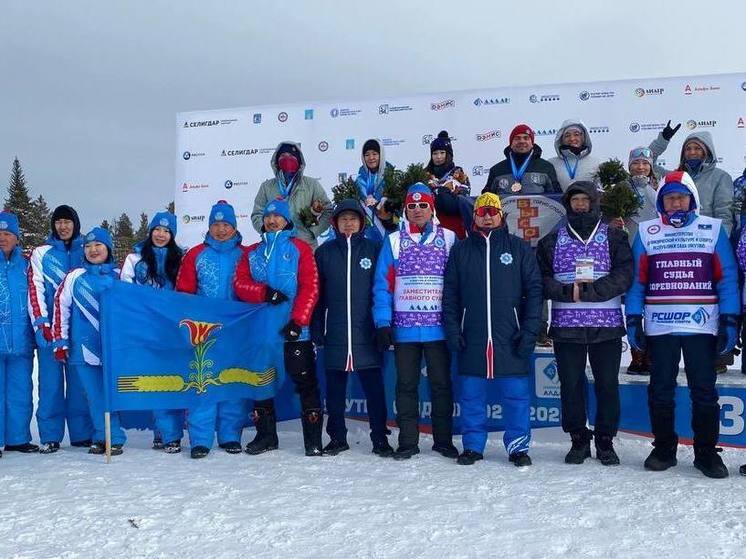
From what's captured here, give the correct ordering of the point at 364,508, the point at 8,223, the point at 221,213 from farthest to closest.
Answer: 1. the point at 8,223
2. the point at 221,213
3. the point at 364,508

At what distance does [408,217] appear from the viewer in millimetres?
4734

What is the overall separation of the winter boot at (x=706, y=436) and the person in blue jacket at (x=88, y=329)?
3.80 metres

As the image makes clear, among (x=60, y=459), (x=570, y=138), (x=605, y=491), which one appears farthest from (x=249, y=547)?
(x=570, y=138)

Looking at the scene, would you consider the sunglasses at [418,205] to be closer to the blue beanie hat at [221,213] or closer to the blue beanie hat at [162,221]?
the blue beanie hat at [221,213]

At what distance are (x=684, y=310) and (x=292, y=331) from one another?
2445 mm

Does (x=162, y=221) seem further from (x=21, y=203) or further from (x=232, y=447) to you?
(x=21, y=203)

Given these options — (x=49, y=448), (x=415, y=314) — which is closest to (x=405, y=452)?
(x=415, y=314)

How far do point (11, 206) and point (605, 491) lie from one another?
3554 cm

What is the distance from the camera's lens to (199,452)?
4688 mm

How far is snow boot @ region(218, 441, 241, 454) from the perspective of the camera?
4.84 m

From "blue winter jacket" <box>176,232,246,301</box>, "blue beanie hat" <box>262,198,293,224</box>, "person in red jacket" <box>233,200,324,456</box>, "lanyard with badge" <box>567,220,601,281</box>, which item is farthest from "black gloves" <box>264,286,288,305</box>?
"lanyard with badge" <box>567,220,601,281</box>

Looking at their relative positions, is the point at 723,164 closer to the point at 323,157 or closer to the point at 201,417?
the point at 323,157

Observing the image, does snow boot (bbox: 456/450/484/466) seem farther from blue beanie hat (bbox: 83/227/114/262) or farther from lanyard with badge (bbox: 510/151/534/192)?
blue beanie hat (bbox: 83/227/114/262)

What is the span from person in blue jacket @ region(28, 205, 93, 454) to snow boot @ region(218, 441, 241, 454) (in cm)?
114
